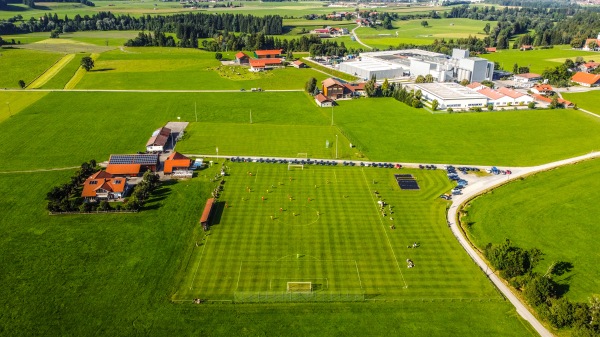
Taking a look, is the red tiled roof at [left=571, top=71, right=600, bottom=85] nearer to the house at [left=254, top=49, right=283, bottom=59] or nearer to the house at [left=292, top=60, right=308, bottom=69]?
the house at [left=292, top=60, right=308, bottom=69]

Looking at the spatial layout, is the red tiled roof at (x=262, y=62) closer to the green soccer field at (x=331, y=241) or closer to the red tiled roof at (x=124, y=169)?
the green soccer field at (x=331, y=241)

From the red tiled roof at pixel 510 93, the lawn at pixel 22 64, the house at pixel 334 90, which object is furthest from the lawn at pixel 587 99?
the lawn at pixel 22 64

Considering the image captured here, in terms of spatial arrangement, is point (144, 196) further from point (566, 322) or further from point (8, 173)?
point (566, 322)

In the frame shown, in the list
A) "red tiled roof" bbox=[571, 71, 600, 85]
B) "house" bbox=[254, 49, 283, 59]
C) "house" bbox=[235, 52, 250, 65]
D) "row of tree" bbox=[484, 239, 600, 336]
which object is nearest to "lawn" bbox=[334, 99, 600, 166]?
"row of tree" bbox=[484, 239, 600, 336]

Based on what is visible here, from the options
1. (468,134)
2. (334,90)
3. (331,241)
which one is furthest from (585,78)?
(331,241)

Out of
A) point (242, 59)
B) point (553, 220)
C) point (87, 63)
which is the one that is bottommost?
point (553, 220)

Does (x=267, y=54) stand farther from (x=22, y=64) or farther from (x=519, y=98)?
(x=519, y=98)
